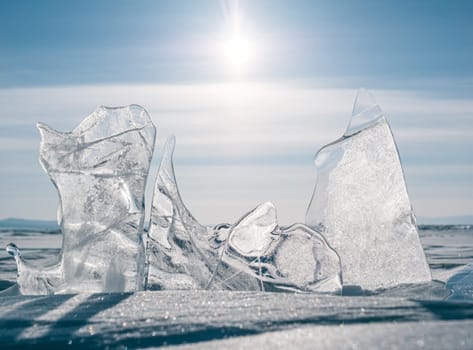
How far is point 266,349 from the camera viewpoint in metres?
2.46

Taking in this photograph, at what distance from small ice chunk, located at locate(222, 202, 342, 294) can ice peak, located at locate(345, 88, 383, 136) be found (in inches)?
33.9

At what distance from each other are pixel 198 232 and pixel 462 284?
6.02ft

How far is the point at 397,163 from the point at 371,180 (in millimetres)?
216

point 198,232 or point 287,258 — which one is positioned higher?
point 198,232

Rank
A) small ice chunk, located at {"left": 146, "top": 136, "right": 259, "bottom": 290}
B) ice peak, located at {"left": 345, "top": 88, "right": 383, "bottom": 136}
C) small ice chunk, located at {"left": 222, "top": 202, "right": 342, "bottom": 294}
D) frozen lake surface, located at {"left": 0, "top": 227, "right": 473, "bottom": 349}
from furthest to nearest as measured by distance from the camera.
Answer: ice peak, located at {"left": 345, "top": 88, "right": 383, "bottom": 136}, small ice chunk, located at {"left": 146, "top": 136, "right": 259, "bottom": 290}, small ice chunk, located at {"left": 222, "top": 202, "right": 342, "bottom": 294}, frozen lake surface, located at {"left": 0, "top": 227, "right": 473, "bottom": 349}

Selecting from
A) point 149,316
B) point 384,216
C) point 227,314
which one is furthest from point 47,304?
point 384,216

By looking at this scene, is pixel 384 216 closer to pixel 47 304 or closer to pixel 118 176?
pixel 118 176

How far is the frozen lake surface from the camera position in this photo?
256 centimetres

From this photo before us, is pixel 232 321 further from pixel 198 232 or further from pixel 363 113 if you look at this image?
pixel 363 113

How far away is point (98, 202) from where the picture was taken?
510 centimetres

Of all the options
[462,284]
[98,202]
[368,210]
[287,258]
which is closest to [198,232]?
[98,202]

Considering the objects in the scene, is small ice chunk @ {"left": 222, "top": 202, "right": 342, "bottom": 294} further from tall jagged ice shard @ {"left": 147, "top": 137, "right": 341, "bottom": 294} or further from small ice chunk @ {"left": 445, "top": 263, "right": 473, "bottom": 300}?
small ice chunk @ {"left": 445, "top": 263, "right": 473, "bottom": 300}

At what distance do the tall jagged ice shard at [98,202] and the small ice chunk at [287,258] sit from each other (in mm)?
677

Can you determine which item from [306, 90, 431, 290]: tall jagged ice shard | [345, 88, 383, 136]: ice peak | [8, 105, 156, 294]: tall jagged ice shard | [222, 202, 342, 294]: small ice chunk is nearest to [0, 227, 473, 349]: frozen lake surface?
[222, 202, 342, 294]: small ice chunk
